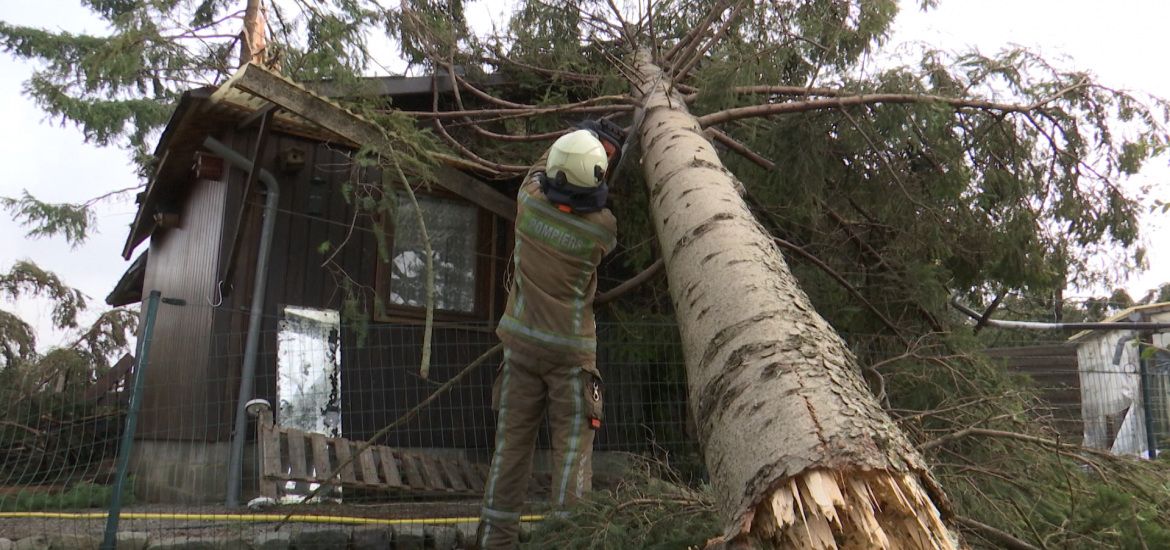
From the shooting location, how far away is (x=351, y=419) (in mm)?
6848

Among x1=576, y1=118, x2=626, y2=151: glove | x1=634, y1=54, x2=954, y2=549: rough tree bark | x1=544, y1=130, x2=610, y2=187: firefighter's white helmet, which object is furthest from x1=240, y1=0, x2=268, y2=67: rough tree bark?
x1=634, y1=54, x2=954, y2=549: rough tree bark

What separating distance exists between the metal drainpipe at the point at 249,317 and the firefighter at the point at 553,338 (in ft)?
8.09

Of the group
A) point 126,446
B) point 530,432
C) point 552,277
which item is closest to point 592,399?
point 530,432

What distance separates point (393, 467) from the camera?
6121mm

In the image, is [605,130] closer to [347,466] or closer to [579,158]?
[579,158]

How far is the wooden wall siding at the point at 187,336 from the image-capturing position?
663 cm

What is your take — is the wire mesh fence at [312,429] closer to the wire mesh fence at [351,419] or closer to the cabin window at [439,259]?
the wire mesh fence at [351,419]

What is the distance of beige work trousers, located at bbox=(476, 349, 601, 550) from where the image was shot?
4.11 m

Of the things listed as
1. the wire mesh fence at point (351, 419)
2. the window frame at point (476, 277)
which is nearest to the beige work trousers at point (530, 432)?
the wire mesh fence at point (351, 419)

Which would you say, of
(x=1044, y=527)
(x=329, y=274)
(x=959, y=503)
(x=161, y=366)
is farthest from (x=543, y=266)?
(x=161, y=366)

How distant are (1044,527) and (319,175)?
19.3ft

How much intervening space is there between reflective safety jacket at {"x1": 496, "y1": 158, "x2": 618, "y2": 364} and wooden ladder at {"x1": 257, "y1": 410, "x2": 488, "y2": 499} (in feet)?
5.81

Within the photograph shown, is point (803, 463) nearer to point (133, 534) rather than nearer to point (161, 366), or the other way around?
point (133, 534)

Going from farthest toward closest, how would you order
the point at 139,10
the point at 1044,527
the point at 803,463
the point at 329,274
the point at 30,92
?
the point at 30,92 → the point at 329,274 → the point at 139,10 → the point at 1044,527 → the point at 803,463
